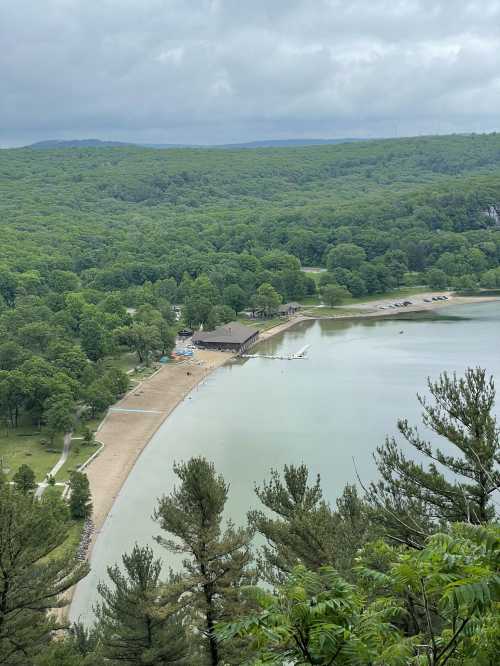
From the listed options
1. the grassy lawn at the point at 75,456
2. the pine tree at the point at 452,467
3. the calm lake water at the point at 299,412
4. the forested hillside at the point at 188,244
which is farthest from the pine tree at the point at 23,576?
the forested hillside at the point at 188,244

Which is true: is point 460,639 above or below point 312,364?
above

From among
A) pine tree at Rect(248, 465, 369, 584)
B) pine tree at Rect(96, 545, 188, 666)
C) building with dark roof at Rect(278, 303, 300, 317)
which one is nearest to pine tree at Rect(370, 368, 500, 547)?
pine tree at Rect(248, 465, 369, 584)

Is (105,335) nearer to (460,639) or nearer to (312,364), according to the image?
Answer: (312,364)

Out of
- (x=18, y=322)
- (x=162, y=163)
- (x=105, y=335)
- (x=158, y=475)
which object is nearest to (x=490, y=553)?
(x=158, y=475)

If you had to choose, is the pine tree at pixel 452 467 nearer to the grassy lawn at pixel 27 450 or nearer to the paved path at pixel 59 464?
the paved path at pixel 59 464

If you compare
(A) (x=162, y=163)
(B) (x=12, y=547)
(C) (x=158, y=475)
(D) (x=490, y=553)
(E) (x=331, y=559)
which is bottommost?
(C) (x=158, y=475)

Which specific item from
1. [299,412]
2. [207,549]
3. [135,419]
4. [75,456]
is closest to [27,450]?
[75,456]
